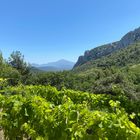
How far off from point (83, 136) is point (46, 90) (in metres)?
7.33

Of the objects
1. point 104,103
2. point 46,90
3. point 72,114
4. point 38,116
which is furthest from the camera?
point 46,90

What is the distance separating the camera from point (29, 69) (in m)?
67.4

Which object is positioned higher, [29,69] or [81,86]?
[29,69]

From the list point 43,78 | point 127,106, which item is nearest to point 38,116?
point 127,106

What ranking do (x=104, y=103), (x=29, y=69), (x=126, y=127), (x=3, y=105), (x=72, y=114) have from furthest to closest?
(x=29, y=69) < (x=104, y=103) < (x=3, y=105) < (x=72, y=114) < (x=126, y=127)

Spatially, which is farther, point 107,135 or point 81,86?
point 81,86

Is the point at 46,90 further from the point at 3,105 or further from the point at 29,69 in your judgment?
the point at 29,69

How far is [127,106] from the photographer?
9.04 metres

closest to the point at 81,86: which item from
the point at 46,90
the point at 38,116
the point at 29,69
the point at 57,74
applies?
the point at 57,74

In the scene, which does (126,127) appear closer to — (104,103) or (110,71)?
(104,103)

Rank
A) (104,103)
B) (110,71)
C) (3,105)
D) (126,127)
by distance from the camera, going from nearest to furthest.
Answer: (126,127)
(3,105)
(104,103)
(110,71)

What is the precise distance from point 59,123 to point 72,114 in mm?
353

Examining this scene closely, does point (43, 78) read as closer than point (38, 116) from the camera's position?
No

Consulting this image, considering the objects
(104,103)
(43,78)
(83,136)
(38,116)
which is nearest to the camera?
(83,136)
